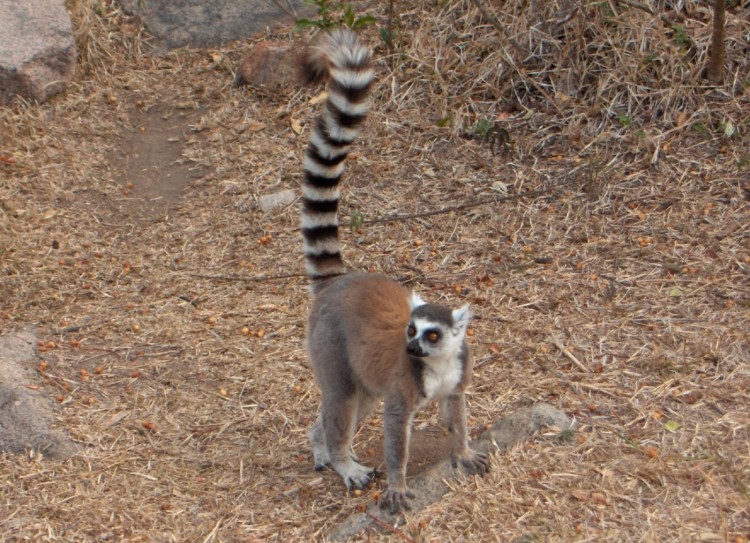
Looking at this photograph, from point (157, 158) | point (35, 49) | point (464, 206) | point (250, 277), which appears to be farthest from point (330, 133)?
A: point (35, 49)

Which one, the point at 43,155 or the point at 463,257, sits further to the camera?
the point at 43,155

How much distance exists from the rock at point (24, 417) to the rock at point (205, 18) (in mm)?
3943

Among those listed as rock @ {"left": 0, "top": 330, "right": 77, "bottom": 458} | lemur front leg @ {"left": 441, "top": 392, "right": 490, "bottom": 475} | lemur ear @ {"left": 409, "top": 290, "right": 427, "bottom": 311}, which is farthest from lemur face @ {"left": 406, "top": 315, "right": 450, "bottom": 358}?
rock @ {"left": 0, "top": 330, "right": 77, "bottom": 458}

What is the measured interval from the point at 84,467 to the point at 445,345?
5.82 feet

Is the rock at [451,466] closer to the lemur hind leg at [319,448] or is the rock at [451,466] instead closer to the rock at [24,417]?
the lemur hind leg at [319,448]

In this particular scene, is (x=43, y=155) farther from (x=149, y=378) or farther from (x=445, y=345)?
(x=445, y=345)

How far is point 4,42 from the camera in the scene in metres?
7.36

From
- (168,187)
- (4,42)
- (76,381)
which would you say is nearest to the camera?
(76,381)

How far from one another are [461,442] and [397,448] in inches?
11.0

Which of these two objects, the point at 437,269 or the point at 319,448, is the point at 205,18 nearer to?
the point at 437,269

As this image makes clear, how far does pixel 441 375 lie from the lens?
3.88 meters

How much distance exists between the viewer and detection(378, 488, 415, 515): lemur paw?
3822mm

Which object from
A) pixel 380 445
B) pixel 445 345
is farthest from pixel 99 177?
pixel 445 345

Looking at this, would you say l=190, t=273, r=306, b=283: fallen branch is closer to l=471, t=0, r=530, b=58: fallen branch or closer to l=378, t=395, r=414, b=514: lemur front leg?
l=378, t=395, r=414, b=514: lemur front leg
